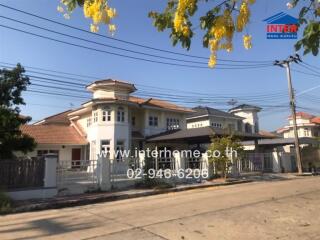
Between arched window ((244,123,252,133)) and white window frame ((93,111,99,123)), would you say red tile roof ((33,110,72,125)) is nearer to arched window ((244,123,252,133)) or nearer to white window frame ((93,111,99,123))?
white window frame ((93,111,99,123))

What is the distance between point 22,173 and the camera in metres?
14.2

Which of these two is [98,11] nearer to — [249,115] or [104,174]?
[104,174]

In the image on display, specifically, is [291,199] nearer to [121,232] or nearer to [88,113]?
[121,232]

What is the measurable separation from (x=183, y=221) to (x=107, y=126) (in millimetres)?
20285

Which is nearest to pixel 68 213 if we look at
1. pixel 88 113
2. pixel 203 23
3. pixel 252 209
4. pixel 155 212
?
pixel 155 212

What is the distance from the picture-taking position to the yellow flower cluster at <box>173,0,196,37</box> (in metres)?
4.01

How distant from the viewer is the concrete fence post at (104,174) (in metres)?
16.8

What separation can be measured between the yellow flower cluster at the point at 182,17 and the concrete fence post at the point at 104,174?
1319cm

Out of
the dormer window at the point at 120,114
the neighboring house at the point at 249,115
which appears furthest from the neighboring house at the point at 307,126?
the dormer window at the point at 120,114

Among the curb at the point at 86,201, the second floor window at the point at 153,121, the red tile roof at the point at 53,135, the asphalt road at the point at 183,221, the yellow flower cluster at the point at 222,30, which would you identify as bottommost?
the asphalt road at the point at 183,221

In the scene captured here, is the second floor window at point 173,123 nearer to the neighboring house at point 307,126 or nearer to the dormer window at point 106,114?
the dormer window at point 106,114

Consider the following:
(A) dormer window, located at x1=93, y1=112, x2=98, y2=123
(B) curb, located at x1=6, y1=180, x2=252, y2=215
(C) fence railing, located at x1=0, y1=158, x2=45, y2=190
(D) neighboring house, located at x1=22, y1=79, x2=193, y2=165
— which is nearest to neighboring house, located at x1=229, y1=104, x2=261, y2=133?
(D) neighboring house, located at x1=22, y1=79, x2=193, y2=165

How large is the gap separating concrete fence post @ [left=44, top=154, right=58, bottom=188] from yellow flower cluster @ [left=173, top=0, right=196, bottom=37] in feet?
38.5

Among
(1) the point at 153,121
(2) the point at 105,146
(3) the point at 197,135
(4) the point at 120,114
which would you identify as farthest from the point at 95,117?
(3) the point at 197,135
